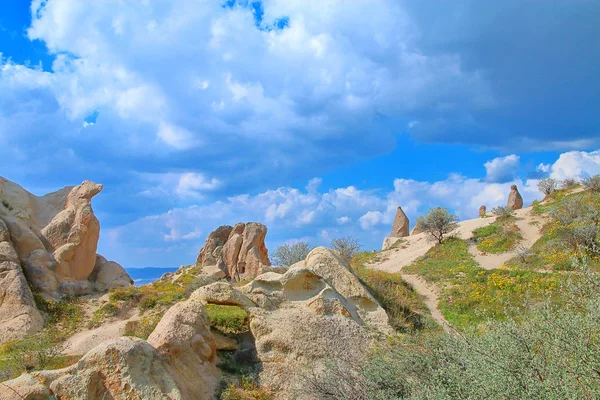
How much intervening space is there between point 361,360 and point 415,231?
37.2 m

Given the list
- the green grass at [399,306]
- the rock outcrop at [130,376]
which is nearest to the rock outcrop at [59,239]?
the green grass at [399,306]

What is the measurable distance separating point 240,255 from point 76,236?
9.90 meters

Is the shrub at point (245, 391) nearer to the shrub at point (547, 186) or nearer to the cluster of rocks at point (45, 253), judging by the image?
the cluster of rocks at point (45, 253)

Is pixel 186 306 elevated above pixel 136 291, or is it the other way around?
pixel 136 291

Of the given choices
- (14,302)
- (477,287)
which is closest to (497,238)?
(477,287)

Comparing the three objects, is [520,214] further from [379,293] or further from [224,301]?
[224,301]

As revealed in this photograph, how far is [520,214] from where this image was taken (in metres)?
34.7

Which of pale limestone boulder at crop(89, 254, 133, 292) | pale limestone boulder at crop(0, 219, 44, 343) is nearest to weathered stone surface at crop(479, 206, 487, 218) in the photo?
pale limestone boulder at crop(89, 254, 133, 292)

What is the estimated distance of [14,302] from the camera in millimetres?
16609

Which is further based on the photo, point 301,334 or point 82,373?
point 301,334

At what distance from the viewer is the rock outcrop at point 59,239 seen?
65.0 ft

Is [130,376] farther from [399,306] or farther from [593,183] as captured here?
[593,183]

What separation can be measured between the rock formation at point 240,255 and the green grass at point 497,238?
13.9 metres

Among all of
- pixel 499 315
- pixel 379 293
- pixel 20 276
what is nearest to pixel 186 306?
pixel 379 293
